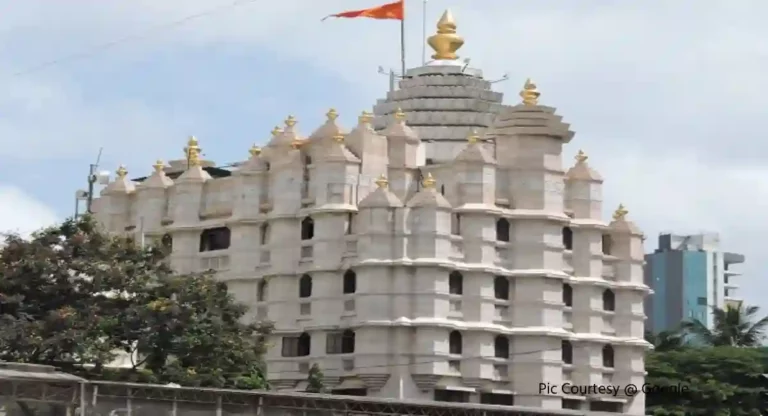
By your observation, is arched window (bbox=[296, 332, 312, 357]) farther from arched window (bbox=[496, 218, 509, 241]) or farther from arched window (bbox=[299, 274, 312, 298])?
arched window (bbox=[496, 218, 509, 241])

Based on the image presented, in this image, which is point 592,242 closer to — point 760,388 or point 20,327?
point 760,388

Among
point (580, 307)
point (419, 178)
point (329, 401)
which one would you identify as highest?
point (419, 178)

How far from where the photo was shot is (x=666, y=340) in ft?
257

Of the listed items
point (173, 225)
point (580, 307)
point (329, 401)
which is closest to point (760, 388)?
point (580, 307)

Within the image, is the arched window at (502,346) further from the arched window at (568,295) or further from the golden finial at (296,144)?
the golden finial at (296,144)

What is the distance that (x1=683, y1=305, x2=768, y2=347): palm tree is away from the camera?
78250mm

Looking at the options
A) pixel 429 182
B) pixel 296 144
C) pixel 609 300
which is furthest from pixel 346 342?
pixel 609 300

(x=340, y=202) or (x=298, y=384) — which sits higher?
(x=340, y=202)

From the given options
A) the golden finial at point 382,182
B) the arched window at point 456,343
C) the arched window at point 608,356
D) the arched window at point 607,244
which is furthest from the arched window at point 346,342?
the arched window at point 607,244

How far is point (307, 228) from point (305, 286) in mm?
1953

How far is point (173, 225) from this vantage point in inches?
2466

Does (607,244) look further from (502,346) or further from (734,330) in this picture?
(734,330)

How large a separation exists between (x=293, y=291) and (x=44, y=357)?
12585 millimetres

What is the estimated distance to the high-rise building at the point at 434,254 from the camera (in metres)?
56.2
